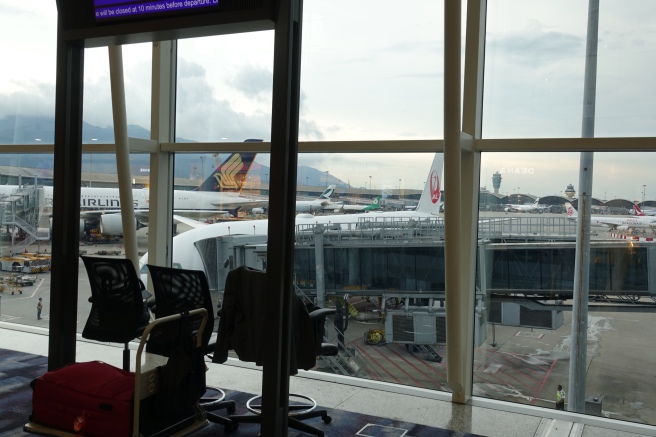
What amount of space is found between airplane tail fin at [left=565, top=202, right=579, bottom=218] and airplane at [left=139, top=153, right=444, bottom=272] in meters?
0.94

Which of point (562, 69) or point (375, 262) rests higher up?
point (562, 69)

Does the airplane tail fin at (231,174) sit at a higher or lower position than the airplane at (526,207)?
higher

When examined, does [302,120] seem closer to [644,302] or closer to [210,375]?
[210,375]

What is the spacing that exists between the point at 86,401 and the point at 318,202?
2.68m

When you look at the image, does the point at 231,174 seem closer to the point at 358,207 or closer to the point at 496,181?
the point at 358,207

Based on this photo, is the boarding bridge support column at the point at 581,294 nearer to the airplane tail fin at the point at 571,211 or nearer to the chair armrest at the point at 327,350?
the airplane tail fin at the point at 571,211

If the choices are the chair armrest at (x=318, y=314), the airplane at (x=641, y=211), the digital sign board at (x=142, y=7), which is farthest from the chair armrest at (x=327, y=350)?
the airplane at (x=641, y=211)

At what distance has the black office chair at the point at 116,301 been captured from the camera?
15.0 feet

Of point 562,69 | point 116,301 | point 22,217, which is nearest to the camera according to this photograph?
point 116,301

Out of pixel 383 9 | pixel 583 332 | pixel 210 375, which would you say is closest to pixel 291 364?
pixel 210 375

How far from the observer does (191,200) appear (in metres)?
6.45

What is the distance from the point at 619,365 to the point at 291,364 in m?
2.33

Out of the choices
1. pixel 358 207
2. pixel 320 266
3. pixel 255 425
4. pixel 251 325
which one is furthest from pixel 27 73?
pixel 255 425

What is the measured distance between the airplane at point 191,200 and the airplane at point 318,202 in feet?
1.57
